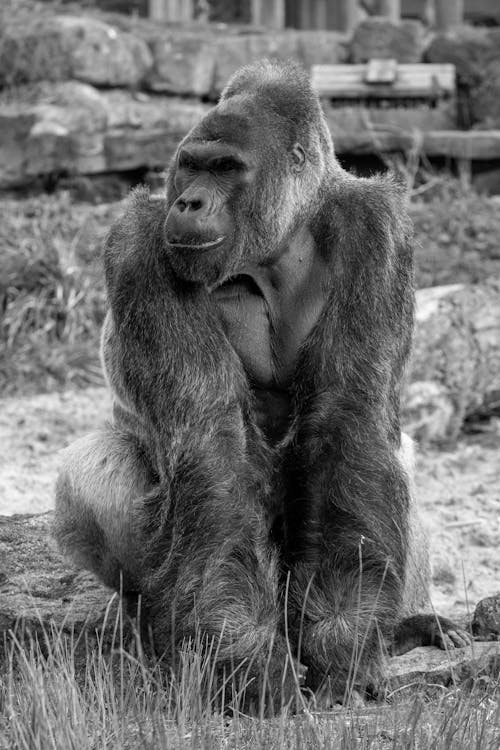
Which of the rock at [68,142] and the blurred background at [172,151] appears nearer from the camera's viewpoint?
the blurred background at [172,151]

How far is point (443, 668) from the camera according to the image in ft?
13.3

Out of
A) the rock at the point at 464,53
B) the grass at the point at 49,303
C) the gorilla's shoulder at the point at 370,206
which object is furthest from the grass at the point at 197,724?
the rock at the point at 464,53

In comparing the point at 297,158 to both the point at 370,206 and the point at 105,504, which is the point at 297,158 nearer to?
the point at 370,206

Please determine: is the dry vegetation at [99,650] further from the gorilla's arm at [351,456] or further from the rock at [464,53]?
the rock at [464,53]

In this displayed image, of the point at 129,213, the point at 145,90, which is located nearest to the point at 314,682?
the point at 129,213

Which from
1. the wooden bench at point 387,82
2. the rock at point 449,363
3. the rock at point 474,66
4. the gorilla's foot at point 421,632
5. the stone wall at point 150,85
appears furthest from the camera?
the wooden bench at point 387,82

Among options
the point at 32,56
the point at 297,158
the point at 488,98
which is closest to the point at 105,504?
the point at 297,158

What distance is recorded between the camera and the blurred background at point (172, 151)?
24.3ft

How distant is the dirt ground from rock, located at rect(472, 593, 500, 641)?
1.55 feet

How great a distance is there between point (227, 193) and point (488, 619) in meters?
1.86

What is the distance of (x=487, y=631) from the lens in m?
4.39

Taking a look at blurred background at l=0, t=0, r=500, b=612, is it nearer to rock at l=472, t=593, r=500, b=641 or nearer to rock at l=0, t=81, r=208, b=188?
rock at l=0, t=81, r=208, b=188

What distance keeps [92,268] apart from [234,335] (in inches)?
215

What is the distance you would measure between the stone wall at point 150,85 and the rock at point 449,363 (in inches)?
178
